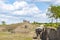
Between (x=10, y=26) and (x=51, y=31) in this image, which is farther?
(x=10, y=26)

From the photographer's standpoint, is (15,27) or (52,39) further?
(15,27)

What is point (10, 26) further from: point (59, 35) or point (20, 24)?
point (59, 35)

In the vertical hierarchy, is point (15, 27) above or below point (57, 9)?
below

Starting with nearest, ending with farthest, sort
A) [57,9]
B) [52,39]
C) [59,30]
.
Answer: [59,30] < [52,39] < [57,9]

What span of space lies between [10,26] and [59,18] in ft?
65.4

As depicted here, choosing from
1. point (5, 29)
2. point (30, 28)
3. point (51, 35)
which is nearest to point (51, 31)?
point (51, 35)

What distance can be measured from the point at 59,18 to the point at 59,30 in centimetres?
6782

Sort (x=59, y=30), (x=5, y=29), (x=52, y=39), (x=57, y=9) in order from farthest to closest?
1. (x=5, y=29)
2. (x=57, y=9)
3. (x=52, y=39)
4. (x=59, y=30)

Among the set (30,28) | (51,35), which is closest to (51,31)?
(51,35)

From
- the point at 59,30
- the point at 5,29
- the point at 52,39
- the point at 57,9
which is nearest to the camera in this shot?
the point at 59,30

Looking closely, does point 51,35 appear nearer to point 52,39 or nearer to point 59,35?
point 52,39

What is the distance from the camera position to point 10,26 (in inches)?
3602

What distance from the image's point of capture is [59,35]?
20.1 metres

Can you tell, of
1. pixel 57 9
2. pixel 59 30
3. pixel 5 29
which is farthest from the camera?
pixel 5 29
